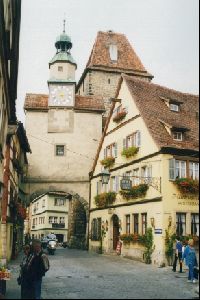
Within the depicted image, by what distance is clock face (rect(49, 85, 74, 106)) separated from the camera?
1368 inches

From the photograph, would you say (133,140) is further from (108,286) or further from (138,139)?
(108,286)

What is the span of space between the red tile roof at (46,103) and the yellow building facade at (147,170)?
4.47 metres

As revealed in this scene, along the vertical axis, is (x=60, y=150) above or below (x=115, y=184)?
above

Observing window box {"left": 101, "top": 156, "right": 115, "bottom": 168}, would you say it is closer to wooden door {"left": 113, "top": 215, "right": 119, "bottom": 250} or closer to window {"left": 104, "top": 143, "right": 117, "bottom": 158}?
window {"left": 104, "top": 143, "right": 117, "bottom": 158}

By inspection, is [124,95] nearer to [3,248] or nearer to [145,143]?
[145,143]

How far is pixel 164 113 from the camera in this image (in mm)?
25578

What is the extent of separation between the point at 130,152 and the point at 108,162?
11.9 feet

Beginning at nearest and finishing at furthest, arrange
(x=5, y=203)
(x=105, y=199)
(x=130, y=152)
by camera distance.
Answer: (x=5, y=203), (x=130, y=152), (x=105, y=199)

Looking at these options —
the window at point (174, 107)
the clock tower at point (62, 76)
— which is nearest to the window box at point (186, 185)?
the window at point (174, 107)

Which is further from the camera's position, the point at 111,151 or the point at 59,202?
the point at 59,202

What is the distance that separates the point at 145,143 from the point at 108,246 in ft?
28.3

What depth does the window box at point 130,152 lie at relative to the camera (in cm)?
2545

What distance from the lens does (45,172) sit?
110ft

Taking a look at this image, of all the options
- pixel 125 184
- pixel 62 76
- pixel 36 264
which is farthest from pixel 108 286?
pixel 62 76
